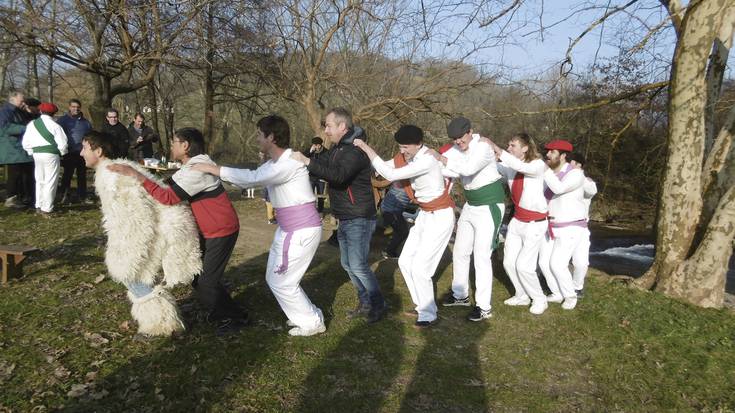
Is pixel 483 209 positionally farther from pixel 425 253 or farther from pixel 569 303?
pixel 569 303

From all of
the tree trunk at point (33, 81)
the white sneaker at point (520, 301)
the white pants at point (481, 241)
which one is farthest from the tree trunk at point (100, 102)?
the white sneaker at point (520, 301)

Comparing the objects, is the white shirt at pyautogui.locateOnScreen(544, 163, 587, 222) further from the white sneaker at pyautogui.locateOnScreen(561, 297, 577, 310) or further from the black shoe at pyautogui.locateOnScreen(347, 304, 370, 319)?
the black shoe at pyautogui.locateOnScreen(347, 304, 370, 319)

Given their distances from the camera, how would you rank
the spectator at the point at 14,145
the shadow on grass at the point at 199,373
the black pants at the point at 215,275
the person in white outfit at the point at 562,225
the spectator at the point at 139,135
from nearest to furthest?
the shadow on grass at the point at 199,373, the black pants at the point at 215,275, the person in white outfit at the point at 562,225, the spectator at the point at 14,145, the spectator at the point at 139,135

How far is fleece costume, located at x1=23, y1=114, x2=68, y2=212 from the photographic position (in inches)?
311

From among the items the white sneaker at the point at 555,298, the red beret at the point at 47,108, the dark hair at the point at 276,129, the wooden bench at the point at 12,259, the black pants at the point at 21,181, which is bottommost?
the white sneaker at the point at 555,298

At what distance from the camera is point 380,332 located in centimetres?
492

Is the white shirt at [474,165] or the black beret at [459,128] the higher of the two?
the black beret at [459,128]

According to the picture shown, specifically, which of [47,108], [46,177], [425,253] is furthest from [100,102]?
[425,253]

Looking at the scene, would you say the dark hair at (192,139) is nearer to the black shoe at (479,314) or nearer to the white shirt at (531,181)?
the white shirt at (531,181)

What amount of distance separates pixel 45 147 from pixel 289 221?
237 inches

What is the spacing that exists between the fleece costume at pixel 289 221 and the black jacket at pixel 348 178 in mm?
251

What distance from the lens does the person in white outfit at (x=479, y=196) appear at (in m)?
5.17

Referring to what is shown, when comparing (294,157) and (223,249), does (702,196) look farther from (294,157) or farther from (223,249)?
(223,249)

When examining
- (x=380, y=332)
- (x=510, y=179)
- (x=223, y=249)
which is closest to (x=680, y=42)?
(x=510, y=179)
